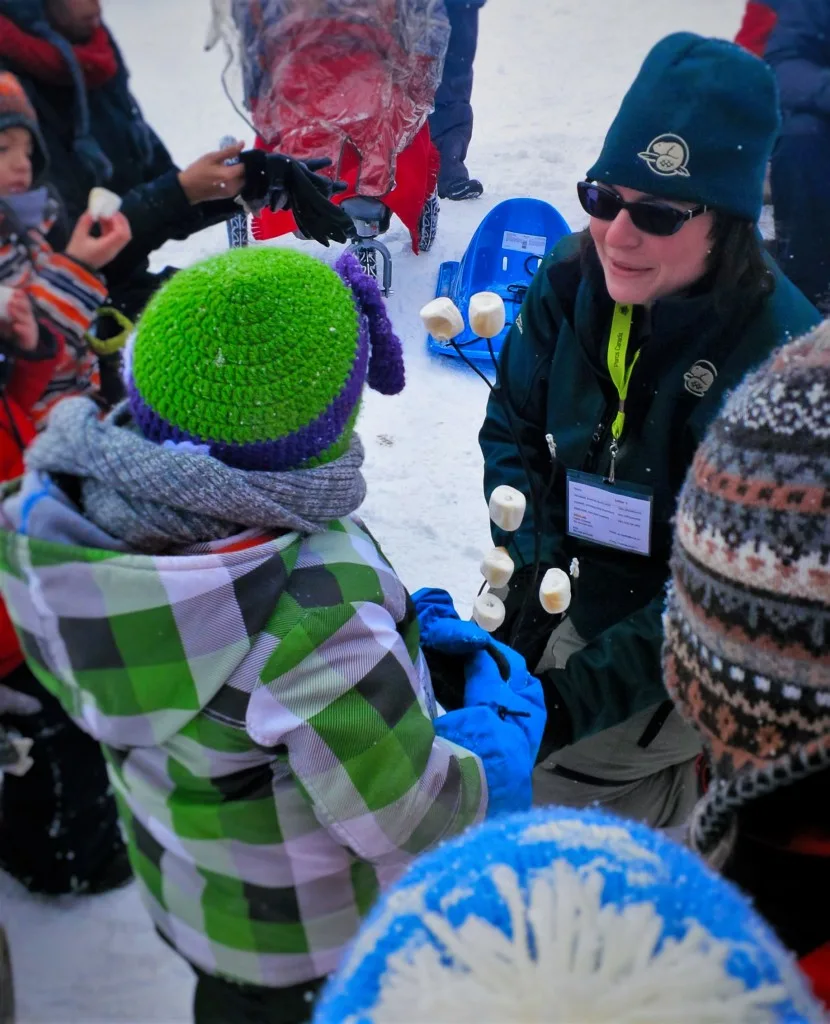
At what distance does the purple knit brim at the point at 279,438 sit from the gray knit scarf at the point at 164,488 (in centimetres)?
2

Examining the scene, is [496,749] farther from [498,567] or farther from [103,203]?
[103,203]

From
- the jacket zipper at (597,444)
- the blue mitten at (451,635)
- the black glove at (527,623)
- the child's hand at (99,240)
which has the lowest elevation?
the black glove at (527,623)

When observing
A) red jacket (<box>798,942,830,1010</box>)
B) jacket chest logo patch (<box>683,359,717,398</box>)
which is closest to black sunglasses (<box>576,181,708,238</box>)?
jacket chest logo patch (<box>683,359,717,398</box>)

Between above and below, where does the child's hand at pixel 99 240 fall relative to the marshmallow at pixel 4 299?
above

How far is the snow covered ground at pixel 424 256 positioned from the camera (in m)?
1.37

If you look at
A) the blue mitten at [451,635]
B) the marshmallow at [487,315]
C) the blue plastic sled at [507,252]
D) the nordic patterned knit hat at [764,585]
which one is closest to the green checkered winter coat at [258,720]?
the blue mitten at [451,635]

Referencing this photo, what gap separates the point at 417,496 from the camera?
Answer: 8.76 feet

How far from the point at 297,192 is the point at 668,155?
813 mm

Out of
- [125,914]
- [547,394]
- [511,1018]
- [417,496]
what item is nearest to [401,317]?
[417,496]

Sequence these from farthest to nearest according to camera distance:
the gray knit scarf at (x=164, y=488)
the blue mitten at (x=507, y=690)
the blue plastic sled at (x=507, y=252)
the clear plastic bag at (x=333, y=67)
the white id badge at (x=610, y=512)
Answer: the blue plastic sled at (x=507, y=252) < the clear plastic bag at (x=333, y=67) < the white id badge at (x=610, y=512) < the blue mitten at (x=507, y=690) < the gray knit scarf at (x=164, y=488)

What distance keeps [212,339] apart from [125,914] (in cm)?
126

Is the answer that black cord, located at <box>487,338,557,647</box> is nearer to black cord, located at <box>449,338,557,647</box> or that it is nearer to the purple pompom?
black cord, located at <box>449,338,557,647</box>

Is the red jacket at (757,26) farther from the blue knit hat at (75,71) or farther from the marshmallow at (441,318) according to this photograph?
the blue knit hat at (75,71)

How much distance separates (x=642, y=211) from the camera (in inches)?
47.0
